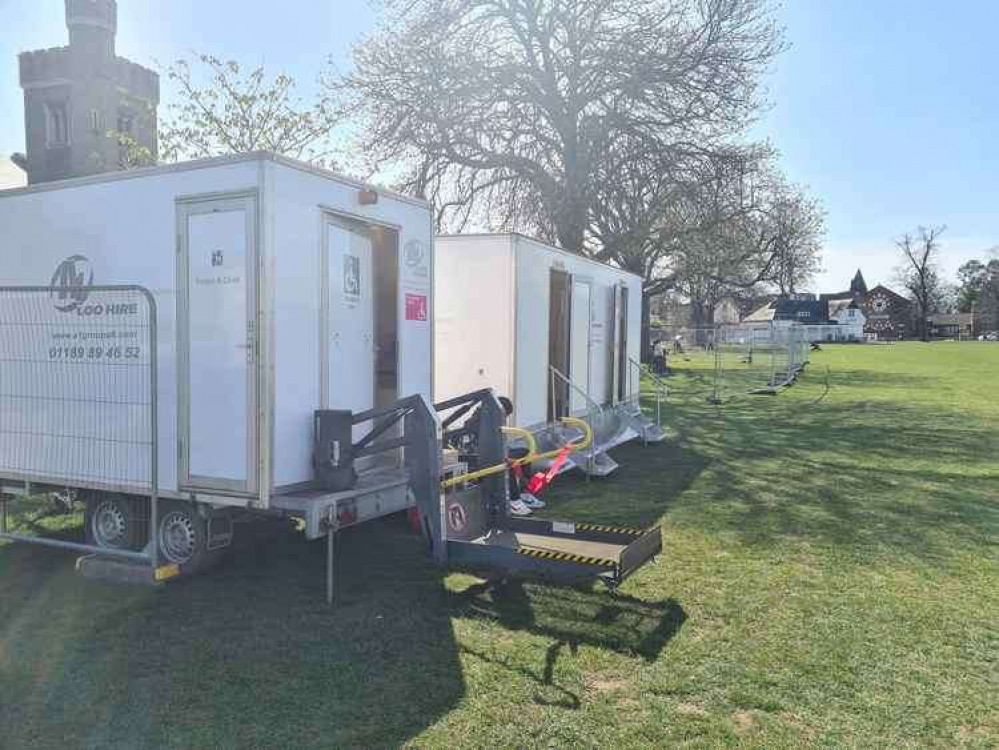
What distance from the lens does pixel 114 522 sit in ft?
20.7

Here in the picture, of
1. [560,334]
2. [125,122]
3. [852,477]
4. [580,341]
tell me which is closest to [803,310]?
→ [125,122]

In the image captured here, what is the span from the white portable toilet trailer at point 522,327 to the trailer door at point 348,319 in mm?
2739

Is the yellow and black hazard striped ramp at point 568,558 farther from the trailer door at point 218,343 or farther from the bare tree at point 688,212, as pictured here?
the bare tree at point 688,212

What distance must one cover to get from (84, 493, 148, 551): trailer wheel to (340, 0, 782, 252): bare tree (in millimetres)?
14887

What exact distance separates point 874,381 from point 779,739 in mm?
29577

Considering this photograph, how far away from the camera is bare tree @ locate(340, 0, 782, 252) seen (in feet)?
62.3

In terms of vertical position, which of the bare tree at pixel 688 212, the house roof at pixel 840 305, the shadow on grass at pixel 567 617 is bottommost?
the shadow on grass at pixel 567 617

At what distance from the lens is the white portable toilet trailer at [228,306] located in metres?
5.35

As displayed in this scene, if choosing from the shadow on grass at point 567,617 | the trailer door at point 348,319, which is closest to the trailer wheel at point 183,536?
the trailer door at point 348,319

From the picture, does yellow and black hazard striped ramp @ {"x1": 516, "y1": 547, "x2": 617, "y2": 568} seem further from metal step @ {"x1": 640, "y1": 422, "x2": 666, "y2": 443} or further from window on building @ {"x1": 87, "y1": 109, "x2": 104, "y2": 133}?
window on building @ {"x1": 87, "y1": 109, "x2": 104, "y2": 133}

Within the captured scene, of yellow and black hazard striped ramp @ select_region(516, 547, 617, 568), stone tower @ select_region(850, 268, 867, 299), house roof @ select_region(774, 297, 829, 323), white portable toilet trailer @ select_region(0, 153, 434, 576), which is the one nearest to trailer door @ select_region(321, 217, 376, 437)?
white portable toilet trailer @ select_region(0, 153, 434, 576)

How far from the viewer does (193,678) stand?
440 cm

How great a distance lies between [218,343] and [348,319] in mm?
1049

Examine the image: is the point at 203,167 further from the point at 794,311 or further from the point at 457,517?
the point at 794,311
